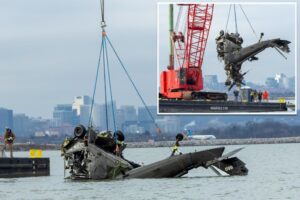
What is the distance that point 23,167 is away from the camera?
74.6m

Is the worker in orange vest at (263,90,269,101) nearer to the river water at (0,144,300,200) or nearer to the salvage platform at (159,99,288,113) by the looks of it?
the salvage platform at (159,99,288,113)

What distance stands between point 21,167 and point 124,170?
42.9 feet

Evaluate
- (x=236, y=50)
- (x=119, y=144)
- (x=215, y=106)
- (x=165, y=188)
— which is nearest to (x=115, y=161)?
(x=119, y=144)

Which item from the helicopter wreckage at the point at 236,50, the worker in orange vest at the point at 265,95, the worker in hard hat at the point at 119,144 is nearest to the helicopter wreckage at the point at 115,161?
the worker in hard hat at the point at 119,144

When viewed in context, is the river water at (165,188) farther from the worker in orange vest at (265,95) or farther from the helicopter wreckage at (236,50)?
the worker in orange vest at (265,95)

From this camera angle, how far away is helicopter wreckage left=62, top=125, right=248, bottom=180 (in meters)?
61.5

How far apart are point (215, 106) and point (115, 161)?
157 ft

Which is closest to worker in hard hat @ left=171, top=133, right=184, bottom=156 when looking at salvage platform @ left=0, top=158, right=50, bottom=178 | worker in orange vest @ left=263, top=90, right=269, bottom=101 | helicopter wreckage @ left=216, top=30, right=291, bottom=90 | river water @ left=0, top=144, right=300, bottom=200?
river water @ left=0, top=144, right=300, bottom=200

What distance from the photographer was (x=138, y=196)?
5522 centimetres

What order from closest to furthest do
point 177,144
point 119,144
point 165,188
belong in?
1. point 165,188
2. point 177,144
3. point 119,144

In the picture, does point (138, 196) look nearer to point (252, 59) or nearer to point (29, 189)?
point (29, 189)

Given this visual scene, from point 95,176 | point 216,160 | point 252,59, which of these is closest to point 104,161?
point 95,176

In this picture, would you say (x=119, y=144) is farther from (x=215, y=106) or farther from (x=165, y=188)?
(x=215, y=106)

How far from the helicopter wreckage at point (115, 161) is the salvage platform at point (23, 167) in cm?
940
